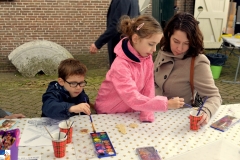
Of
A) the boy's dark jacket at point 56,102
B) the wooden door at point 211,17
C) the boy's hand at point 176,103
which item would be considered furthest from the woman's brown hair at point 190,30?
the wooden door at point 211,17

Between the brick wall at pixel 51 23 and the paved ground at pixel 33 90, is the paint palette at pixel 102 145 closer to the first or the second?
the paved ground at pixel 33 90

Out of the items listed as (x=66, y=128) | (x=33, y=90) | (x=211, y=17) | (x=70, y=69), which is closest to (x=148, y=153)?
(x=66, y=128)

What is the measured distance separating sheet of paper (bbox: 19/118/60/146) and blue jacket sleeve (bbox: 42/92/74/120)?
0.07 m

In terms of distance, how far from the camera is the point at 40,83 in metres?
6.29

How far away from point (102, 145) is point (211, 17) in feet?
27.0

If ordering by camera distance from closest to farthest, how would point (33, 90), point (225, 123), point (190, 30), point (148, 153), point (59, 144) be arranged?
point (59, 144) → point (148, 153) → point (225, 123) → point (190, 30) → point (33, 90)

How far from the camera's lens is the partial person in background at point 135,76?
2045 mm

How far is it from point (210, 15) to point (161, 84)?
709 centimetres

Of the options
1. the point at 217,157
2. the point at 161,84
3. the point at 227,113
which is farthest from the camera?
the point at 161,84

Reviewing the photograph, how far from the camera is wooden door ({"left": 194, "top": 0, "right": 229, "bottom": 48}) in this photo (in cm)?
889

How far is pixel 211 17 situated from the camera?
9.02 meters

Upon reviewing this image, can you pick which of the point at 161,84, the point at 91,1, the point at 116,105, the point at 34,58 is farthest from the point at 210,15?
the point at 116,105

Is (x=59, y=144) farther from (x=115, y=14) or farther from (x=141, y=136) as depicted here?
(x=115, y=14)

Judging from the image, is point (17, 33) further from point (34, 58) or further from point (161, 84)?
point (161, 84)
